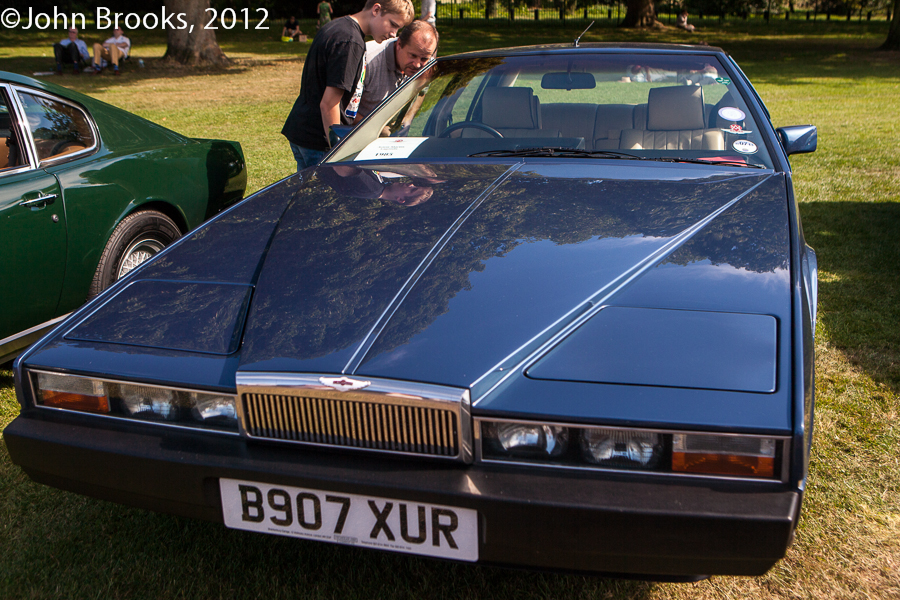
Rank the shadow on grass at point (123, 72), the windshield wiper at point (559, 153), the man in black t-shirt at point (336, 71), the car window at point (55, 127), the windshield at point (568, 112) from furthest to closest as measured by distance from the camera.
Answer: the shadow on grass at point (123, 72) < the man in black t-shirt at point (336, 71) < the car window at point (55, 127) < the windshield at point (568, 112) < the windshield wiper at point (559, 153)

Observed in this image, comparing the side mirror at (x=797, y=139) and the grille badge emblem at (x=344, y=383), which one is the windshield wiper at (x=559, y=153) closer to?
the side mirror at (x=797, y=139)

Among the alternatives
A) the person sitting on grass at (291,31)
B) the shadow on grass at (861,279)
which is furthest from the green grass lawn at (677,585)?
the person sitting on grass at (291,31)

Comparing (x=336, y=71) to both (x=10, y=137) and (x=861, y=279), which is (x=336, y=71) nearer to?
(x=10, y=137)

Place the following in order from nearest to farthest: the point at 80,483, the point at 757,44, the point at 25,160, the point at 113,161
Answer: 1. the point at 80,483
2. the point at 25,160
3. the point at 113,161
4. the point at 757,44

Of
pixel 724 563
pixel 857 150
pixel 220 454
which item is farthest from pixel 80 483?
pixel 857 150

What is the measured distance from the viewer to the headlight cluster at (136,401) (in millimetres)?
1624

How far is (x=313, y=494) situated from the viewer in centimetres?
153

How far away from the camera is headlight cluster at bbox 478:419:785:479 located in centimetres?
140

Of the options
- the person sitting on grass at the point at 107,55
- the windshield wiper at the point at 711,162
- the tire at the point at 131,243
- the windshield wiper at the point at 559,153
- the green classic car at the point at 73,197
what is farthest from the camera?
the person sitting on grass at the point at 107,55

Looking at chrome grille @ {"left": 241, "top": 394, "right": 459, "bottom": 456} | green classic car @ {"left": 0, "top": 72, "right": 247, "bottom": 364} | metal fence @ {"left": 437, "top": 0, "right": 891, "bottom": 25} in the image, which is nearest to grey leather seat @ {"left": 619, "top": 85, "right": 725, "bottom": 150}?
chrome grille @ {"left": 241, "top": 394, "right": 459, "bottom": 456}

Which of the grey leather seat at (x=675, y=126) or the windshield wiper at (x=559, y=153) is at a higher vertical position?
the grey leather seat at (x=675, y=126)

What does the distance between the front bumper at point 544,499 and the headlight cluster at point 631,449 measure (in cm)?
3

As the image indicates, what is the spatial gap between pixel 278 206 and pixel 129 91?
15.3m

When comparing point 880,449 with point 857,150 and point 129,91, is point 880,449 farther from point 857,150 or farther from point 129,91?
point 129,91
